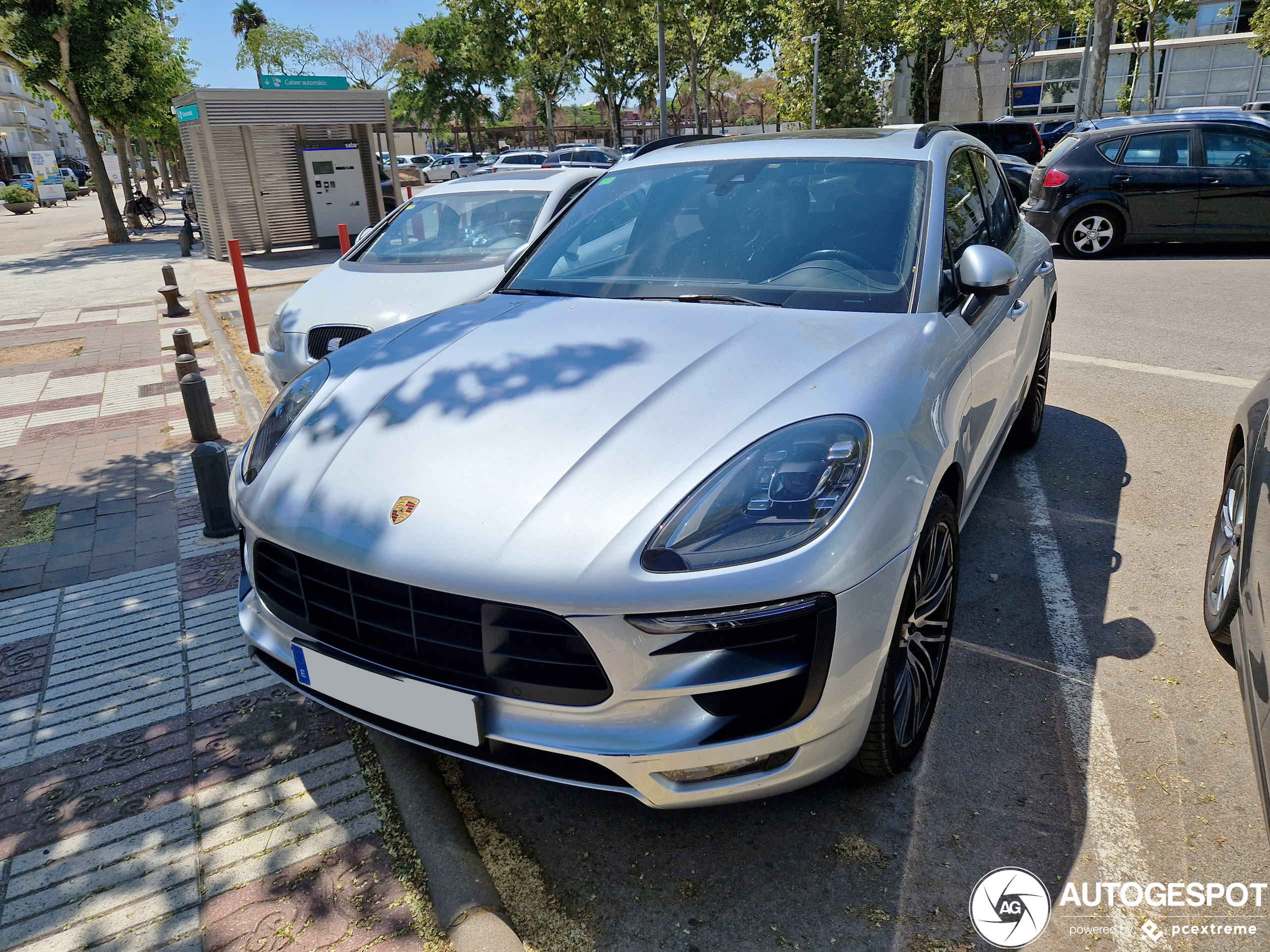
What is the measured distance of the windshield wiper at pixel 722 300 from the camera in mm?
2916

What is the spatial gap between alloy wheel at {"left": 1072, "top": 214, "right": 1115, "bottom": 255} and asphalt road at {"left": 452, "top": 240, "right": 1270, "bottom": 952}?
892 centimetres

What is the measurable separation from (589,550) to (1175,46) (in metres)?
57.2

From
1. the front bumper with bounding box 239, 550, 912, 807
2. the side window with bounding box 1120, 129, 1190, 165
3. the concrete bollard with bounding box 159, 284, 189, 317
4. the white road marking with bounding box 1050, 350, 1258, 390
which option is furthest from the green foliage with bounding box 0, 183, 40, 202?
the front bumper with bounding box 239, 550, 912, 807

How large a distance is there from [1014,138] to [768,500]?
21515 millimetres

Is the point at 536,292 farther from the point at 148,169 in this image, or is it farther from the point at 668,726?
the point at 148,169

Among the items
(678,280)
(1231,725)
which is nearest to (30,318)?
(678,280)

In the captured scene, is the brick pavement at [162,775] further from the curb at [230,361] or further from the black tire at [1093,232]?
the black tire at [1093,232]

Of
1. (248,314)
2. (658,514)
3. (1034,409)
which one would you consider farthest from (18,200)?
(658,514)

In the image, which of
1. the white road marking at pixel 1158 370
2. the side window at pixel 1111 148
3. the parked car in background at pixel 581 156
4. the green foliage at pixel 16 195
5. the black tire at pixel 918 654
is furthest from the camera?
the green foliage at pixel 16 195

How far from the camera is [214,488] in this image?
446cm

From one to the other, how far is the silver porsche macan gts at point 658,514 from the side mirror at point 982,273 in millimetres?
10

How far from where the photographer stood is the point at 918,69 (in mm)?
50281

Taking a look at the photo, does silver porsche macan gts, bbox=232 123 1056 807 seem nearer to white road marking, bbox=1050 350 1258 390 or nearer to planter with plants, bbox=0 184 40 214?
white road marking, bbox=1050 350 1258 390

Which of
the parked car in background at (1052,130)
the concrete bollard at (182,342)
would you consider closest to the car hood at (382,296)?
the concrete bollard at (182,342)
